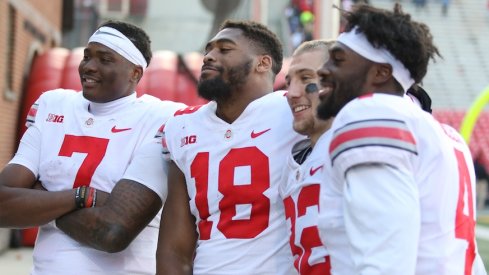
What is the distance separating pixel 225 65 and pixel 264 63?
0.18 meters

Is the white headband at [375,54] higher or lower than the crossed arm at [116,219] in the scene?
higher

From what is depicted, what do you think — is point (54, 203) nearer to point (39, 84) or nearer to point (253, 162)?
point (253, 162)

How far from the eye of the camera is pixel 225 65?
3.43 metres

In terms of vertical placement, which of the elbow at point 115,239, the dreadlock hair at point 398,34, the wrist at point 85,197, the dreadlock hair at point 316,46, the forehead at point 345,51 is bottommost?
the elbow at point 115,239

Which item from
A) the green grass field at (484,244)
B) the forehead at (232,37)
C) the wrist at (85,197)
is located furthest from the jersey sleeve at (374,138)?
the green grass field at (484,244)

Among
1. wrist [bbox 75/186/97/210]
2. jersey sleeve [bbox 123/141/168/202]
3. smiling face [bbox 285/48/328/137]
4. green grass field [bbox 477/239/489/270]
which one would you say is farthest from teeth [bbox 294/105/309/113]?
green grass field [bbox 477/239/489/270]

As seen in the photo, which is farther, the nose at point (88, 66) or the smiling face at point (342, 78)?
the nose at point (88, 66)

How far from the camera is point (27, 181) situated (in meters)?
3.71

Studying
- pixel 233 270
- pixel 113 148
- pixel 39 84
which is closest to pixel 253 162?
pixel 233 270

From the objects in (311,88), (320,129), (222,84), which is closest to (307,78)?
(311,88)

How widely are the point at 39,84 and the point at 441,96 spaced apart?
15.9m

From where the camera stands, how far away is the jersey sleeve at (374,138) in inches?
89.0

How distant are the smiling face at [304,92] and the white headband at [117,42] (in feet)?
2.97

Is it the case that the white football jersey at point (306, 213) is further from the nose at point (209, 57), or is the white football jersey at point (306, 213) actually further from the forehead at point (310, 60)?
the nose at point (209, 57)
